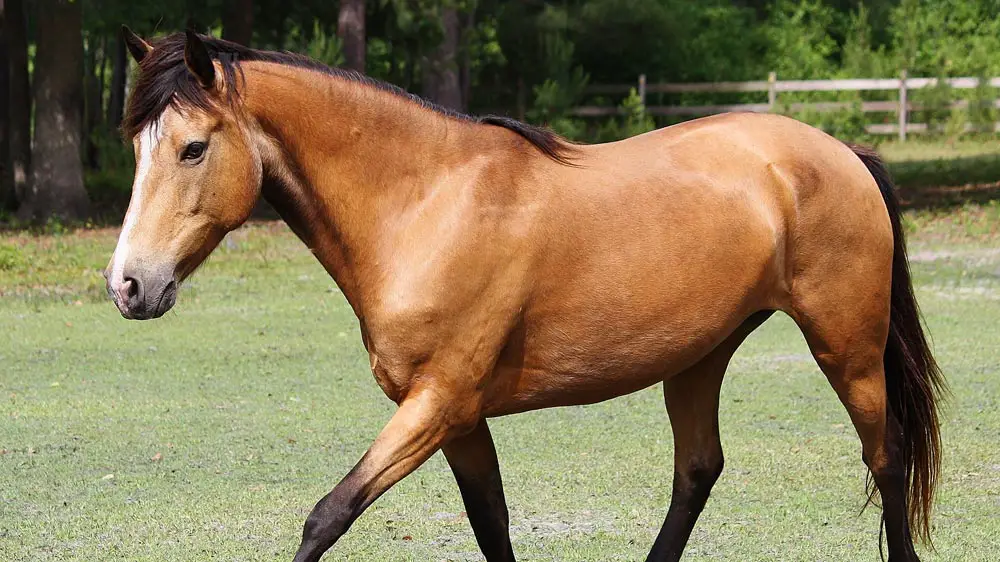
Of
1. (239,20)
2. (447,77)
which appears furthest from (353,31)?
(447,77)

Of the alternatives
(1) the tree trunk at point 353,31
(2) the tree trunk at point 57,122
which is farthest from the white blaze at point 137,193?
(1) the tree trunk at point 353,31

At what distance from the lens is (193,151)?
3.95 m

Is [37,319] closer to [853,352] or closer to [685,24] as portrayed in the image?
[853,352]

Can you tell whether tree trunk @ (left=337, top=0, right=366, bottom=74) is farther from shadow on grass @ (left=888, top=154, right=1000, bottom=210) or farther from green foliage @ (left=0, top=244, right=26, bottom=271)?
shadow on grass @ (left=888, top=154, right=1000, bottom=210)

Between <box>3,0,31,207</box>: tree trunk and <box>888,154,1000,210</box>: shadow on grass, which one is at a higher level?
<box>3,0,31,207</box>: tree trunk

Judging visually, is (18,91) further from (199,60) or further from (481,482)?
(199,60)

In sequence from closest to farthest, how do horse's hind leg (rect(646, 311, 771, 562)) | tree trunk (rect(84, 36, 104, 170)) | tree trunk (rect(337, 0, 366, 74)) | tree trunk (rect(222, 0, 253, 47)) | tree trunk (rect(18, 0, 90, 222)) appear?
1. horse's hind leg (rect(646, 311, 771, 562))
2. tree trunk (rect(18, 0, 90, 222))
3. tree trunk (rect(337, 0, 366, 74))
4. tree trunk (rect(222, 0, 253, 47))
5. tree trunk (rect(84, 36, 104, 170))

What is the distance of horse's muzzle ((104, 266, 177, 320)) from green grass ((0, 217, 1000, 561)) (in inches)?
71.0

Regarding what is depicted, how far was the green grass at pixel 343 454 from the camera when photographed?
18.4ft

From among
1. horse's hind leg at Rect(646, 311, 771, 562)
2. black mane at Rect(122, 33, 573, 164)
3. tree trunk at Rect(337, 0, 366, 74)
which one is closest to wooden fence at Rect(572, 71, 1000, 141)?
tree trunk at Rect(337, 0, 366, 74)

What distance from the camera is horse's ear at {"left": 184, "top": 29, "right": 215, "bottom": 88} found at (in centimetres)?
387

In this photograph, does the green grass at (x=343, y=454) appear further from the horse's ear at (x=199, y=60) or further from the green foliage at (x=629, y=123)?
the green foliage at (x=629, y=123)

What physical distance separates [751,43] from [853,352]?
34374 millimetres

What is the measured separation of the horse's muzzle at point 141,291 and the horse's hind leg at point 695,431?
7.00 feet
